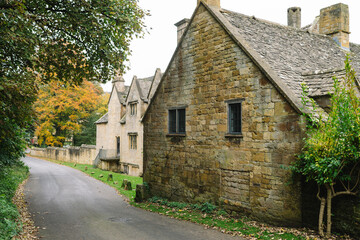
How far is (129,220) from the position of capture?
11.4m

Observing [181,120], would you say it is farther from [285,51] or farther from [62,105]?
[62,105]

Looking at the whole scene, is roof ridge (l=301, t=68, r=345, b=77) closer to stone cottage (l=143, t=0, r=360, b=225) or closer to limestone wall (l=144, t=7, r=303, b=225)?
stone cottage (l=143, t=0, r=360, b=225)

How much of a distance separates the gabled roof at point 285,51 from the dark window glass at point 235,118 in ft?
6.06

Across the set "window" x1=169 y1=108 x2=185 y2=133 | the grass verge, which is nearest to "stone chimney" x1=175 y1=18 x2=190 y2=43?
"window" x1=169 y1=108 x2=185 y2=133

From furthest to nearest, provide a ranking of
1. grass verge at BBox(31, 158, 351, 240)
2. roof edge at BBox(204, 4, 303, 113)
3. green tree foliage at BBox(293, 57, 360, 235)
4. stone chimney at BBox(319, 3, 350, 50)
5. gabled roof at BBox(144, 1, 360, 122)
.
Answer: stone chimney at BBox(319, 3, 350, 50)
gabled roof at BBox(144, 1, 360, 122)
roof edge at BBox(204, 4, 303, 113)
grass verge at BBox(31, 158, 351, 240)
green tree foliage at BBox(293, 57, 360, 235)

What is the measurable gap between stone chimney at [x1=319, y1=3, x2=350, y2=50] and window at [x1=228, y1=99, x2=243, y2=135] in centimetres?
938

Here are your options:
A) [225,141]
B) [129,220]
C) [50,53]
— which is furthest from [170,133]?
[50,53]

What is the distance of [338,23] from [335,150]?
12.0m

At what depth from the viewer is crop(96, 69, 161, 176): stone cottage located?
28469mm

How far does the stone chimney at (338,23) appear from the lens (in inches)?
655

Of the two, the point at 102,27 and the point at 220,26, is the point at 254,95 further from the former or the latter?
the point at 102,27

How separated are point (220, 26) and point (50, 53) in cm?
650

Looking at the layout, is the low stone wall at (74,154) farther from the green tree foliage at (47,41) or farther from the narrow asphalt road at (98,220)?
the green tree foliage at (47,41)

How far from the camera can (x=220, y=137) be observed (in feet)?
38.0
